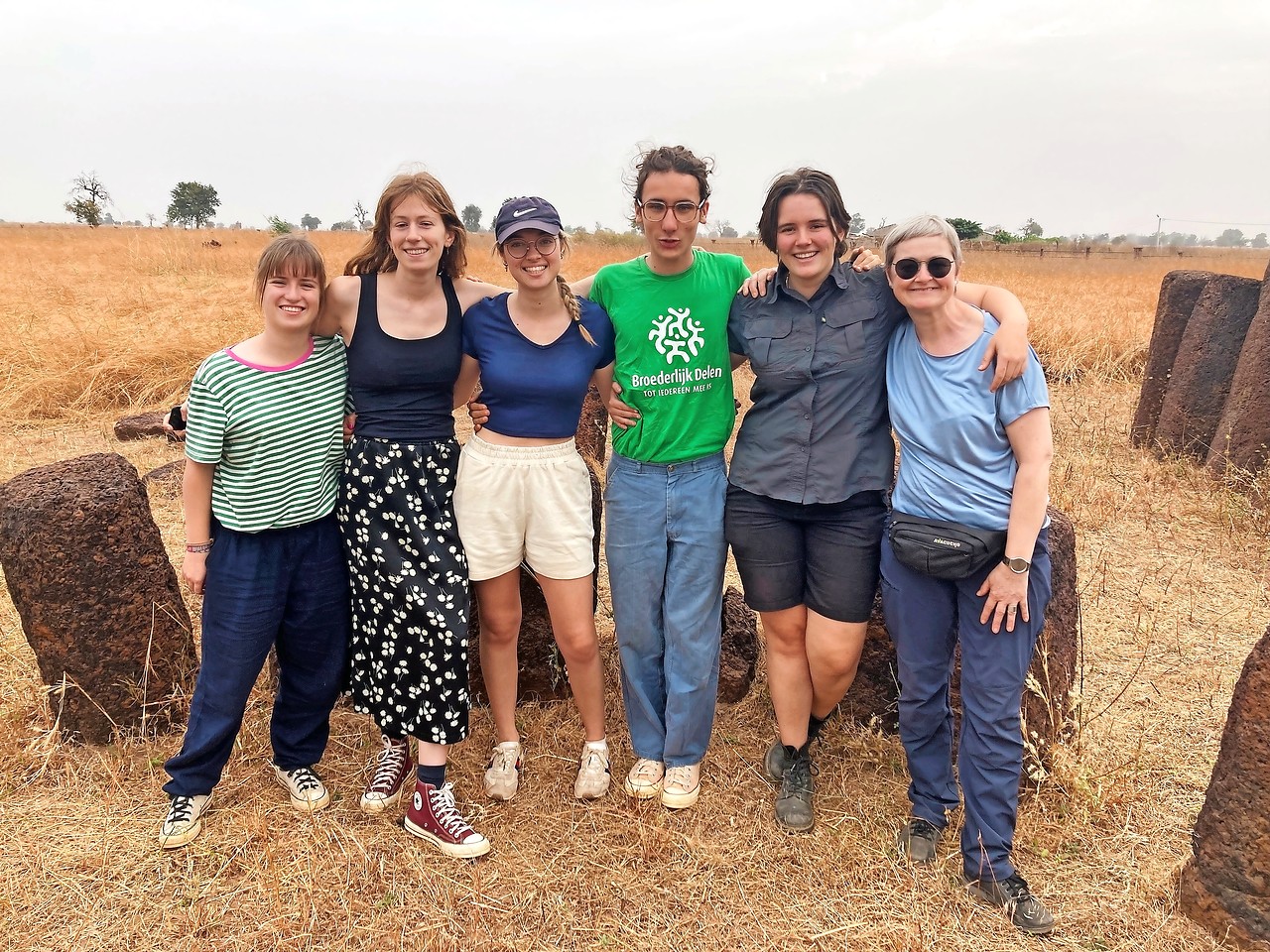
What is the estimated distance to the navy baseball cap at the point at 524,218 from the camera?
2455 millimetres

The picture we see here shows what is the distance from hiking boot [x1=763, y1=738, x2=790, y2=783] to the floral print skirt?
1044mm

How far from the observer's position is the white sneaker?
2734mm

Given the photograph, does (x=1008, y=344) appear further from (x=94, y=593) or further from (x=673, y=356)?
(x=94, y=593)

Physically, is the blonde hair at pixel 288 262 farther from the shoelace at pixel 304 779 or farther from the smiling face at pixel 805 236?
the shoelace at pixel 304 779

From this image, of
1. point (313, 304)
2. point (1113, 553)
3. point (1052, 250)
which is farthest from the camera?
point (1052, 250)

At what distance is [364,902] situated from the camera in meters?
2.40

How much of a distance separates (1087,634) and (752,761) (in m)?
1.87

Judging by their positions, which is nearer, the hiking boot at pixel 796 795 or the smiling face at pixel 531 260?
the smiling face at pixel 531 260

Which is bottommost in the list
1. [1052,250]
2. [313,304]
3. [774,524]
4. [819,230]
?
[1052,250]

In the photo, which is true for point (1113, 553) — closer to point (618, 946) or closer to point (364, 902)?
point (618, 946)

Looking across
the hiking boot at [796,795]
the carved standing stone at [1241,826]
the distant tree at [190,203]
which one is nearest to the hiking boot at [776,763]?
the hiking boot at [796,795]

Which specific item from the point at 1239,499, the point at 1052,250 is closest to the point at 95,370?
the point at 1239,499

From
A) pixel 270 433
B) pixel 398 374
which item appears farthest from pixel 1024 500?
pixel 270 433

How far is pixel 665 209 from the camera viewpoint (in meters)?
2.52
